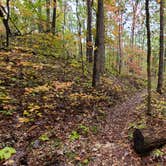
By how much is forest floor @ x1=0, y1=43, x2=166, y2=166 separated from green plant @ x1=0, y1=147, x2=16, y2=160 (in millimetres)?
85

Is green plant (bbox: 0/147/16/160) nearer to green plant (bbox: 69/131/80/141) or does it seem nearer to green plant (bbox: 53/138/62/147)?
green plant (bbox: 53/138/62/147)

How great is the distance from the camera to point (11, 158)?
209 inches

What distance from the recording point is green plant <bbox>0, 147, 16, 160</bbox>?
517 centimetres

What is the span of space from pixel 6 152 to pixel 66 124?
2248 mm

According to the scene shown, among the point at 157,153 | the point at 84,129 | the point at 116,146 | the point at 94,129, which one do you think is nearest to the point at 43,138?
the point at 84,129

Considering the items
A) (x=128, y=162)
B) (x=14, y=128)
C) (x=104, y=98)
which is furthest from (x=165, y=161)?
(x=104, y=98)

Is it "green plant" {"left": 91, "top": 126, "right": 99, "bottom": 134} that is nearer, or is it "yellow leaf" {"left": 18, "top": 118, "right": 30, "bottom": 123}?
"yellow leaf" {"left": 18, "top": 118, "right": 30, "bottom": 123}

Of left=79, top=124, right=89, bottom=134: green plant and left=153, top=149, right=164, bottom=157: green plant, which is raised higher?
left=79, top=124, right=89, bottom=134: green plant

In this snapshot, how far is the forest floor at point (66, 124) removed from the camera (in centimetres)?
568

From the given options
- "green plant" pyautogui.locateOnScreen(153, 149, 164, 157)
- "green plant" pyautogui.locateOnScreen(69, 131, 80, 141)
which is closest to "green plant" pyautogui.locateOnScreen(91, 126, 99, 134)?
"green plant" pyautogui.locateOnScreen(69, 131, 80, 141)

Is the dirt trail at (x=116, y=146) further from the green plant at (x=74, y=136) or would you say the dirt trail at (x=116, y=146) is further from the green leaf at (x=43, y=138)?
the green leaf at (x=43, y=138)

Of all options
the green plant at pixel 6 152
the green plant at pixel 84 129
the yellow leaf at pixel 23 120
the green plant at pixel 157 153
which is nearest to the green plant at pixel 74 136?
the green plant at pixel 84 129

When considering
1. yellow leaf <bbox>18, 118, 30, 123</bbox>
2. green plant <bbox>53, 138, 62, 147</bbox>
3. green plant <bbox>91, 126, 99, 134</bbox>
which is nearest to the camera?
green plant <bbox>53, 138, 62, 147</bbox>

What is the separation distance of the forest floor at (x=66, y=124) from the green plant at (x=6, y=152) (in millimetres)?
85
